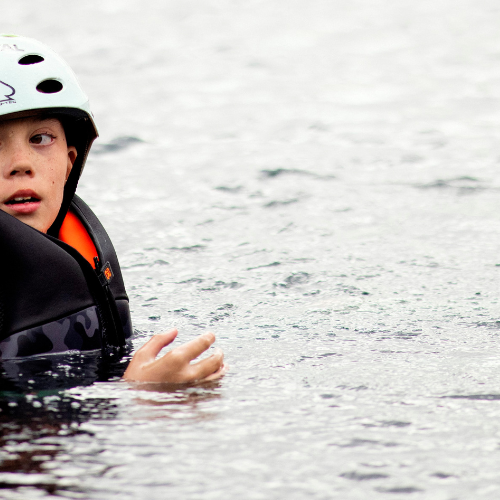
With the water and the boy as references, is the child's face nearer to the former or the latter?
the boy

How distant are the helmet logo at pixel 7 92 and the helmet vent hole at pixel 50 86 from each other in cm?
25

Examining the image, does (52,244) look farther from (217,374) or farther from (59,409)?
(217,374)

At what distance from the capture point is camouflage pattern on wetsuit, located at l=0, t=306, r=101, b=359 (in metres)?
3.76

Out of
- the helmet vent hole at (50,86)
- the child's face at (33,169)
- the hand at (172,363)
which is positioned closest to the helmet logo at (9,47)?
the helmet vent hole at (50,86)

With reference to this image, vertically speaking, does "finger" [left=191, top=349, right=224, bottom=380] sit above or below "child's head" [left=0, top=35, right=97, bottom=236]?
below

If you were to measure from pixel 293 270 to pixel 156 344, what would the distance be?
2.80 m

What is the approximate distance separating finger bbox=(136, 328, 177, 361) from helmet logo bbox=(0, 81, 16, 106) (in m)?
1.23

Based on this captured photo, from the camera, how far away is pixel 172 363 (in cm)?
357

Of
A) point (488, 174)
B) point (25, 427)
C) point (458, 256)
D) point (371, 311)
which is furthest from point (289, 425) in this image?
point (488, 174)

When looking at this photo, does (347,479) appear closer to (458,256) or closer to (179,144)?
(458,256)

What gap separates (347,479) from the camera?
290cm

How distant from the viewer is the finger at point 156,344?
3.59 meters

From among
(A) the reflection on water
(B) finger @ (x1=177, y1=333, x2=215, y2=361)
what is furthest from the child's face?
(B) finger @ (x1=177, y1=333, x2=215, y2=361)

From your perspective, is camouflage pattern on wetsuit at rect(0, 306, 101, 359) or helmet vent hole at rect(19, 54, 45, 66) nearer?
camouflage pattern on wetsuit at rect(0, 306, 101, 359)
